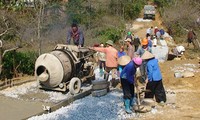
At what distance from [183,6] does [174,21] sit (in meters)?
1.76

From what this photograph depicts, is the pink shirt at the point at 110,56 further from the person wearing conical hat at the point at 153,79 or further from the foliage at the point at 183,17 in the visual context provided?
the foliage at the point at 183,17

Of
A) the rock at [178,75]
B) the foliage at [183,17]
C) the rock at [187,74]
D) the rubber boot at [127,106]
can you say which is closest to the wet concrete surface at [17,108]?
the rubber boot at [127,106]

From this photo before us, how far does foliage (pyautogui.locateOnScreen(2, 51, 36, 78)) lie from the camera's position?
14695 mm

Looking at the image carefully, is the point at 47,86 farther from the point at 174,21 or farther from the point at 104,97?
the point at 174,21

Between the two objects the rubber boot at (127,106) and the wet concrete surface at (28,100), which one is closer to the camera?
the rubber boot at (127,106)

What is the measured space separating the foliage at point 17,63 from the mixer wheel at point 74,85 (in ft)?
13.5

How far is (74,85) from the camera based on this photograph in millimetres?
11633

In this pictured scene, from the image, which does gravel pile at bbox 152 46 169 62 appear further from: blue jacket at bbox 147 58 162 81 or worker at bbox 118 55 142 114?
worker at bbox 118 55 142 114

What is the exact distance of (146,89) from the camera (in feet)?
34.2

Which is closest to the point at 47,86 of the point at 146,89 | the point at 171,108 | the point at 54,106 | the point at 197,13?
the point at 54,106

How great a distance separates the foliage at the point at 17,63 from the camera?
14.7 metres

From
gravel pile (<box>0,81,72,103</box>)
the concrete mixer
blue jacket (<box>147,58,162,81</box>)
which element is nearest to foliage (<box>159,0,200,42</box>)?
the concrete mixer

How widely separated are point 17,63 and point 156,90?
23.2 feet

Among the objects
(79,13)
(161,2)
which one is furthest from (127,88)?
(161,2)
